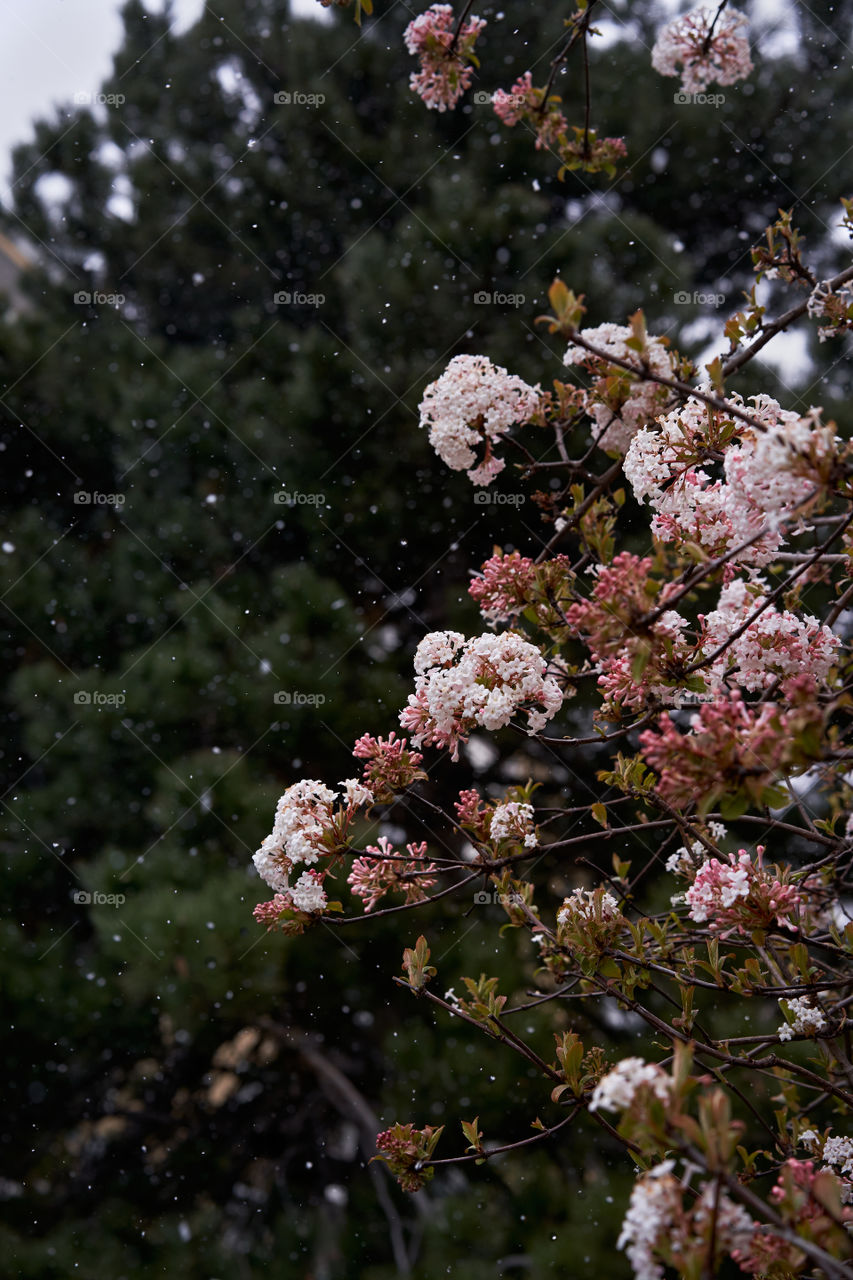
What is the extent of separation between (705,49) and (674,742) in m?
1.70

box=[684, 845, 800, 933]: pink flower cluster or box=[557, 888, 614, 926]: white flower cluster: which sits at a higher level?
box=[557, 888, 614, 926]: white flower cluster

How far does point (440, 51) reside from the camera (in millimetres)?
1677

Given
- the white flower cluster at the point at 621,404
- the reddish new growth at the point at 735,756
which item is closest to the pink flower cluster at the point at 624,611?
the reddish new growth at the point at 735,756

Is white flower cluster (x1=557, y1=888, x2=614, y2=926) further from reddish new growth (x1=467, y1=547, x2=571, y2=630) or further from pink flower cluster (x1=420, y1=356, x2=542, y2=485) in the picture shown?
pink flower cluster (x1=420, y1=356, x2=542, y2=485)

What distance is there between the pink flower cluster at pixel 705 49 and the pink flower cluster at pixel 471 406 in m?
0.84

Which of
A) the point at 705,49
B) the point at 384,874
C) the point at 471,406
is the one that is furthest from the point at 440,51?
the point at 384,874

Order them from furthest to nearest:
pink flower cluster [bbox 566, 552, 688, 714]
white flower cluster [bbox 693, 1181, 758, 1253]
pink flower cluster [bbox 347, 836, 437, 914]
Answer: pink flower cluster [bbox 347, 836, 437, 914], pink flower cluster [bbox 566, 552, 688, 714], white flower cluster [bbox 693, 1181, 758, 1253]

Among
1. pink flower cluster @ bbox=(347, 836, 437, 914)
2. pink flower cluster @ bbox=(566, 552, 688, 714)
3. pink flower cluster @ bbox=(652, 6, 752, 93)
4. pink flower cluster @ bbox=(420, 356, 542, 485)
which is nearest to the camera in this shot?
pink flower cluster @ bbox=(566, 552, 688, 714)

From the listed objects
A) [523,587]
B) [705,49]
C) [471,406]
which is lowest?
[523,587]

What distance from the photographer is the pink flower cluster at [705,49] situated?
1.78 meters

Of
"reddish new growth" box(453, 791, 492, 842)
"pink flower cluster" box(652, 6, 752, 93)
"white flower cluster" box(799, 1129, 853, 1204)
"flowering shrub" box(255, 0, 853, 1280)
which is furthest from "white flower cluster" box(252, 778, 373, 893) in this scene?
"pink flower cluster" box(652, 6, 752, 93)

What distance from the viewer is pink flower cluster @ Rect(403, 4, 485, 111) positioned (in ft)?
5.47

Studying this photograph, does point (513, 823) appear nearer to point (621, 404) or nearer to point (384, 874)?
point (384, 874)

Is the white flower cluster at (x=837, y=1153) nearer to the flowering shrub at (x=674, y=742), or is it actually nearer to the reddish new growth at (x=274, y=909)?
the flowering shrub at (x=674, y=742)
